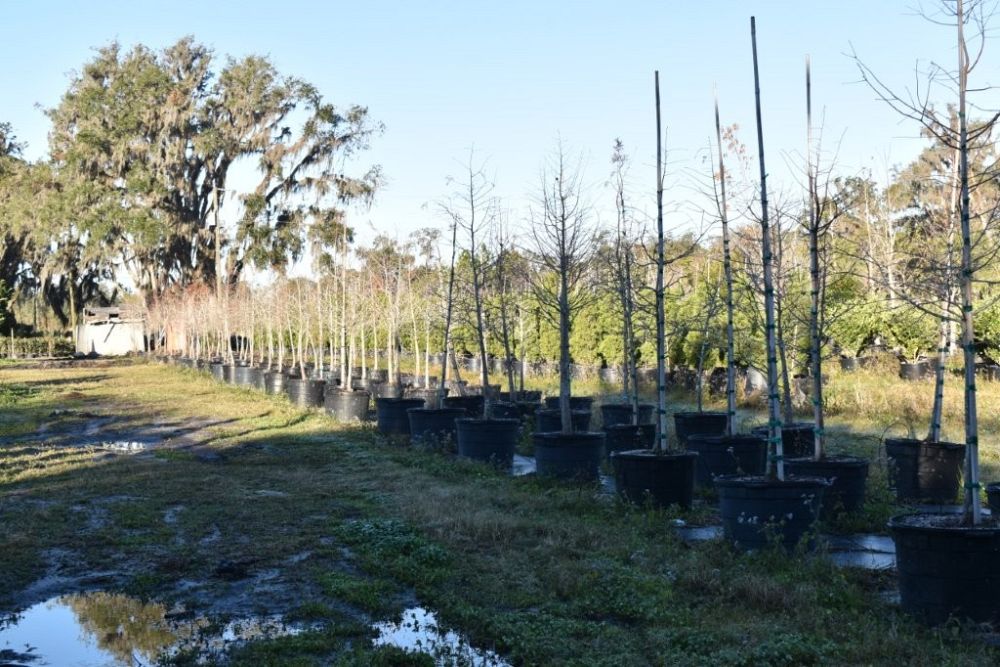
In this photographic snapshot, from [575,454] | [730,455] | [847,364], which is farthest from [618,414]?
[847,364]

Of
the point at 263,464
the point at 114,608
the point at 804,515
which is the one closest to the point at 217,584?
the point at 114,608

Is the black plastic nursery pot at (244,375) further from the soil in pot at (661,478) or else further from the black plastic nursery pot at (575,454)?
the soil in pot at (661,478)

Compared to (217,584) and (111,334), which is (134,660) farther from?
(111,334)

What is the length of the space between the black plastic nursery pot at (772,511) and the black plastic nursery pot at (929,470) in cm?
287

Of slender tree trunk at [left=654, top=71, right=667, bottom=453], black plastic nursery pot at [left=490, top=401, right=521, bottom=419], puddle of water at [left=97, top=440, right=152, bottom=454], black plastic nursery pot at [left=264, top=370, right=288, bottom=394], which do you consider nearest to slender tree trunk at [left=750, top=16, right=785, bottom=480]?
slender tree trunk at [left=654, top=71, right=667, bottom=453]

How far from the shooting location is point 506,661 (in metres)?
4.99

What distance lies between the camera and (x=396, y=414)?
16.0m

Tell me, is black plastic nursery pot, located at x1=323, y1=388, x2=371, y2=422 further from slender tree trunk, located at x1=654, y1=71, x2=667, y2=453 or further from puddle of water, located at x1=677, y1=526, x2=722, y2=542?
puddle of water, located at x1=677, y1=526, x2=722, y2=542

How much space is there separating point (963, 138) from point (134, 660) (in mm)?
5355

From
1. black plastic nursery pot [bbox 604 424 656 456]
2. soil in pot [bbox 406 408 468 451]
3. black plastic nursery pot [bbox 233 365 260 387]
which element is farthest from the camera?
black plastic nursery pot [bbox 233 365 260 387]

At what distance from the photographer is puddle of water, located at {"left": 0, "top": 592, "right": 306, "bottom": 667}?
5168mm

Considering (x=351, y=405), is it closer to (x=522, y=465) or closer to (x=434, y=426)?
(x=434, y=426)

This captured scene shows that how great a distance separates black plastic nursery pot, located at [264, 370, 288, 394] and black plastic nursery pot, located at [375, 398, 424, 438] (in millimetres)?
9829

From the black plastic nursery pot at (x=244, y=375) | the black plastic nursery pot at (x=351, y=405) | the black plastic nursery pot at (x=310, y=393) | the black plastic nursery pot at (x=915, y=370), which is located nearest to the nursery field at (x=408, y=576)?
the black plastic nursery pot at (x=351, y=405)
